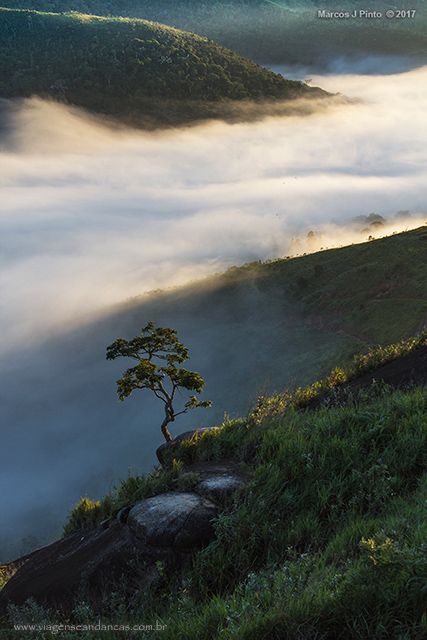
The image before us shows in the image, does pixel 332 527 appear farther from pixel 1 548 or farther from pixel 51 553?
pixel 1 548

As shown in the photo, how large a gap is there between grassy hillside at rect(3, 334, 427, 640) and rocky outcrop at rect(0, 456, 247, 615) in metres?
0.23

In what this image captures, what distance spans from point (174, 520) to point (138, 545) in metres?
0.89

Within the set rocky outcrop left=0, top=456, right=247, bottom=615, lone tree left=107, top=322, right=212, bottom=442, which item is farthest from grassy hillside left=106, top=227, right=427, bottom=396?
rocky outcrop left=0, top=456, right=247, bottom=615

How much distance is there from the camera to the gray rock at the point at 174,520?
230 inches

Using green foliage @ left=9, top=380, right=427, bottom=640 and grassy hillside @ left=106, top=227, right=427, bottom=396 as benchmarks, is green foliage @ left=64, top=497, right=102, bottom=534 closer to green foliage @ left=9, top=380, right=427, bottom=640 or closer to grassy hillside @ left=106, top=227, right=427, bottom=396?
green foliage @ left=9, top=380, right=427, bottom=640

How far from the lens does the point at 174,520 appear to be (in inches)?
239

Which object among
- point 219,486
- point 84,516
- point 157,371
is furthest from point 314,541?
point 157,371

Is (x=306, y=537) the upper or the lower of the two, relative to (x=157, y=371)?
lower

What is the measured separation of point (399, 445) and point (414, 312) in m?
50.7

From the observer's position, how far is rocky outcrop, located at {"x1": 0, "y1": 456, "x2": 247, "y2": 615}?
5863 millimetres

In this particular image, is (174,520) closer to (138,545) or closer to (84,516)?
(138,545)

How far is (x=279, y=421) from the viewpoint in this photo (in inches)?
317

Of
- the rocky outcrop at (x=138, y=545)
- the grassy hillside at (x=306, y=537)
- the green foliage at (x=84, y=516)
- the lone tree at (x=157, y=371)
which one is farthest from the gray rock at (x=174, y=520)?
the lone tree at (x=157, y=371)

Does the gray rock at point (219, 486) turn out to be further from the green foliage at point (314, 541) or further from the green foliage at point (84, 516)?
the green foliage at point (84, 516)
